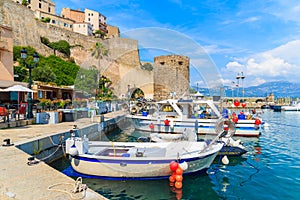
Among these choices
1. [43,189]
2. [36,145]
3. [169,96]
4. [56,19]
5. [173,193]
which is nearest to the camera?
[43,189]

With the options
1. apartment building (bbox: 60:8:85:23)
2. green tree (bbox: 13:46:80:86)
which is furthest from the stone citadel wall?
apartment building (bbox: 60:8:85:23)

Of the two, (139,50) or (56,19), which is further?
(56,19)

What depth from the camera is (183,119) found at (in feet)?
43.3

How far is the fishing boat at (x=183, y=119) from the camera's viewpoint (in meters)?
12.9

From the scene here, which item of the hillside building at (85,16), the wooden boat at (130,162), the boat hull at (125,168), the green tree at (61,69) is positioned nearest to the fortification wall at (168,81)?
the wooden boat at (130,162)

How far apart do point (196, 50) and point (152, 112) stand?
9.77 meters

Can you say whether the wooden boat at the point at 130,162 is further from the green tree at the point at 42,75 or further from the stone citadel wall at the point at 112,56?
the green tree at the point at 42,75

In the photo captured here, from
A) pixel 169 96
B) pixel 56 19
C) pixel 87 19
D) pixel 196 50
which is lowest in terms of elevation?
pixel 169 96

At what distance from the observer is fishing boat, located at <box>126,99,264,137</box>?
12930 mm

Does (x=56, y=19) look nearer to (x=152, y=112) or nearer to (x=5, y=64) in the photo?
(x=5, y=64)

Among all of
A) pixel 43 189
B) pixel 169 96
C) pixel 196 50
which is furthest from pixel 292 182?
pixel 169 96

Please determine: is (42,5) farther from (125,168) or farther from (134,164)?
(134,164)

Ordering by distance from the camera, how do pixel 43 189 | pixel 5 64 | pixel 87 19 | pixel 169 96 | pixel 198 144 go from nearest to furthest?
pixel 43 189 → pixel 198 144 → pixel 169 96 → pixel 5 64 → pixel 87 19

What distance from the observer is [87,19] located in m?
66.8
